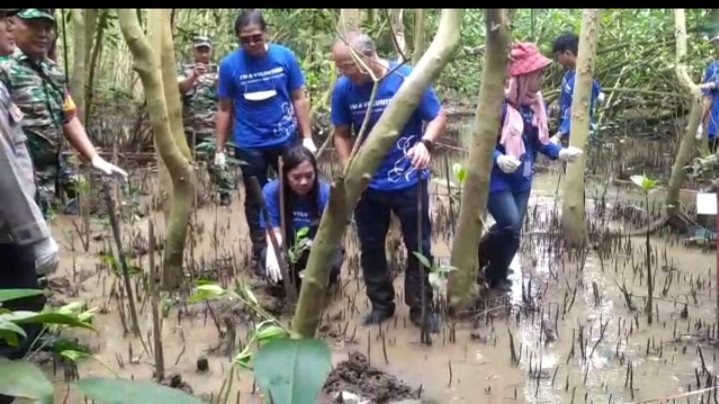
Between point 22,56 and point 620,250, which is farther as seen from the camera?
point 620,250

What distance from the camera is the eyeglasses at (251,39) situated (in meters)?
4.48

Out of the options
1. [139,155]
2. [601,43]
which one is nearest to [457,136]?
[601,43]

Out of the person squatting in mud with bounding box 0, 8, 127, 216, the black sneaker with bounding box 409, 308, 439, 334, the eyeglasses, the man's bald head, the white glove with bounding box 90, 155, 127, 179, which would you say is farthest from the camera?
the eyeglasses

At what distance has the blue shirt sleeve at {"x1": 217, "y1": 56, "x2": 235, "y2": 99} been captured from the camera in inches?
184

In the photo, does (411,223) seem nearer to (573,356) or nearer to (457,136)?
(573,356)

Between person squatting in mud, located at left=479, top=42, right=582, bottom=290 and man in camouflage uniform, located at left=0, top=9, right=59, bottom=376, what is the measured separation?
213 centimetres

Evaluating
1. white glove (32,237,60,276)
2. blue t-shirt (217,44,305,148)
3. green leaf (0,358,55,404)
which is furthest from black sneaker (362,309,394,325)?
green leaf (0,358,55,404)

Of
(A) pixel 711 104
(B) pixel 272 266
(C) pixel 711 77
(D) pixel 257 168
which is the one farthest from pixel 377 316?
(C) pixel 711 77

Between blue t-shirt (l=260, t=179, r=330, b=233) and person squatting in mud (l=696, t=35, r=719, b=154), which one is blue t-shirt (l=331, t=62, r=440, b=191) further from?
person squatting in mud (l=696, t=35, r=719, b=154)

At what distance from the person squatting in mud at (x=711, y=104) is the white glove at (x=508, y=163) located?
2067 millimetres

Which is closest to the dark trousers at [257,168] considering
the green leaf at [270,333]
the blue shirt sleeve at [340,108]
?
the blue shirt sleeve at [340,108]

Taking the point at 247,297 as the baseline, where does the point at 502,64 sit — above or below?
above

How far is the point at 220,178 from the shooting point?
6.63 m

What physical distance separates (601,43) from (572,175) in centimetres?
444
